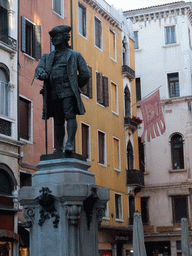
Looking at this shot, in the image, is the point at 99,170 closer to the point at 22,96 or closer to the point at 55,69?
the point at 22,96

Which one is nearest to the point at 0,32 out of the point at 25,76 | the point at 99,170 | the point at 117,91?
the point at 25,76

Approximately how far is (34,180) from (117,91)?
24876 millimetres

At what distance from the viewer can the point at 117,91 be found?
34.1 metres

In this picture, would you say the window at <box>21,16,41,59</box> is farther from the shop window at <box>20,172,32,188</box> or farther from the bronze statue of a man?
the bronze statue of a man

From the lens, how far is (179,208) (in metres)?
38.0

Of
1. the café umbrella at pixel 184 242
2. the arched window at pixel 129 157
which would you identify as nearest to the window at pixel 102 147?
the arched window at pixel 129 157

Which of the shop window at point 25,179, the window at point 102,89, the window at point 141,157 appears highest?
the window at point 102,89

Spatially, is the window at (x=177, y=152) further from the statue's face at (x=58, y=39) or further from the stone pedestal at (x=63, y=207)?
the stone pedestal at (x=63, y=207)

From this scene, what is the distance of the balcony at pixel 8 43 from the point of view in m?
22.6

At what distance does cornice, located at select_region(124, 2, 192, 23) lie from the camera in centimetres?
4153

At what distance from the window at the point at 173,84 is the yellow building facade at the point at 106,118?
568 centimetres

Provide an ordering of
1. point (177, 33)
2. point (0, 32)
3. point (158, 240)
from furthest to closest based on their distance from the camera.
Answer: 1. point (177, 33)
2. point (158, 240)
3. point (0, 32)

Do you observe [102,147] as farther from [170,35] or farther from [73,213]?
[73,213]

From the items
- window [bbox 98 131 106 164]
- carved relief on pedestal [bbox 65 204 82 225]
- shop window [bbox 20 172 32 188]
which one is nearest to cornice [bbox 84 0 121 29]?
window [bbox 98 131 106 164]
